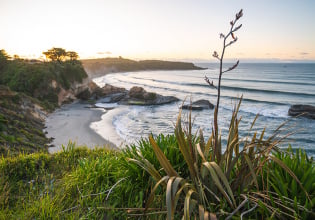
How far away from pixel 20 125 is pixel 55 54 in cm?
2296

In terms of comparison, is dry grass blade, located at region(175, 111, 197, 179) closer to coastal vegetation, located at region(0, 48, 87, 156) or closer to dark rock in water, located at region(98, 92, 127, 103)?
coastal vegetation, located at region(0, 48, 87, 156)

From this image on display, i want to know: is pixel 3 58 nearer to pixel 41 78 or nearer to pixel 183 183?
pixel 41 78

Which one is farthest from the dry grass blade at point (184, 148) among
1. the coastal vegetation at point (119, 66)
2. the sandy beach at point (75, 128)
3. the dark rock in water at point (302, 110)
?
the coastal vegetation at point (119, 66)

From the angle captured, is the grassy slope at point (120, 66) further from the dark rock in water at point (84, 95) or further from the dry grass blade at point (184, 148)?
the dry grass blade at point (184, 148)

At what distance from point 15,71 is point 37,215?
27358 millimetres

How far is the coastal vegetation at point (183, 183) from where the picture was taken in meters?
2.08

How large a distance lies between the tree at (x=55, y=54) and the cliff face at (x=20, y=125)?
1595cm

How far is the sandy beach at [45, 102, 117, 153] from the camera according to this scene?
41.9 feet

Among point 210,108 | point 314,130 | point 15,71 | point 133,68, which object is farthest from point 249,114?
point 133,68

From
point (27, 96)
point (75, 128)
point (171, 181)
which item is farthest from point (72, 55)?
point (171, 181)

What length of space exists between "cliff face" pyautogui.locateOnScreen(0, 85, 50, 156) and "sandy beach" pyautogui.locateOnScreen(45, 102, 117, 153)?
63cm

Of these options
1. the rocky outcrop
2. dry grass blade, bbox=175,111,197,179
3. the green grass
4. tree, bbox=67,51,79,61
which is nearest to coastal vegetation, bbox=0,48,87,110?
tree, bbox=67,51,79,61

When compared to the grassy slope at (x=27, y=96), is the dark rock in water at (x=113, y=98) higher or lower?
lower

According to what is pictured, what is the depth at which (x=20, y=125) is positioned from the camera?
12617mm
